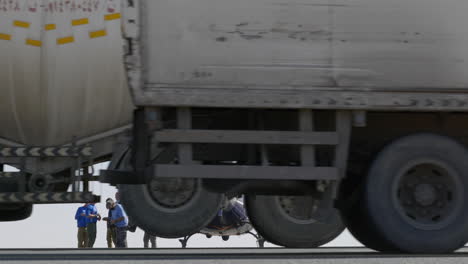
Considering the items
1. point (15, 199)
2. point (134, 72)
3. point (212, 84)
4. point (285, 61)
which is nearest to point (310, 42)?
point (285, 61)

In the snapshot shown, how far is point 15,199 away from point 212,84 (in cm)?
451

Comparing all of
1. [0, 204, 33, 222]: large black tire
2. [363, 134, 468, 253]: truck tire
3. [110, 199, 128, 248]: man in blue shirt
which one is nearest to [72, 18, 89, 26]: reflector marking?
[0, 204, 33, 222]: large black tire

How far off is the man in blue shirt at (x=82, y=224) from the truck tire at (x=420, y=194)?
36.4 feet

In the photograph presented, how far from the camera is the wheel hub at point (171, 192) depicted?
13297mm

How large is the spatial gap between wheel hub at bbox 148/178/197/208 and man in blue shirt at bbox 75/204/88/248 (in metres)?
7.03

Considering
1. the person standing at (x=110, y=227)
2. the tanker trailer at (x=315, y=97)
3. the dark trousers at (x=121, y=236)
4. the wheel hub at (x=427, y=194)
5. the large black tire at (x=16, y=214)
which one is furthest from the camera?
the person standing at (x=110, y=227)

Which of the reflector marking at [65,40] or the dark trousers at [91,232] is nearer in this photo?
the reflector marking at [65,40]

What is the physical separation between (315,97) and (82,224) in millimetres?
11461

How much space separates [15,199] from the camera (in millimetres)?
13102

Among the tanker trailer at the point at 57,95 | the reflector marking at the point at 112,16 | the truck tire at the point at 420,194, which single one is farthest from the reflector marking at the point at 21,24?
the truck tire at the point at 420,194

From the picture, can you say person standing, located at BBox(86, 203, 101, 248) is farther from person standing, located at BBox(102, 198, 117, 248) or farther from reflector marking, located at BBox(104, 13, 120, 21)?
reflector marking, located at BBox(104, 13, 120, 21)

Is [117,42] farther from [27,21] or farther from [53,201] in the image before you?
[53,201]

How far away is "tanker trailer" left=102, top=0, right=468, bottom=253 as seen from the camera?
30.9 feet

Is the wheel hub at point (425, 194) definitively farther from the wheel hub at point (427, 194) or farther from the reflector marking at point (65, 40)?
the reflector marking at point (65, 40)
